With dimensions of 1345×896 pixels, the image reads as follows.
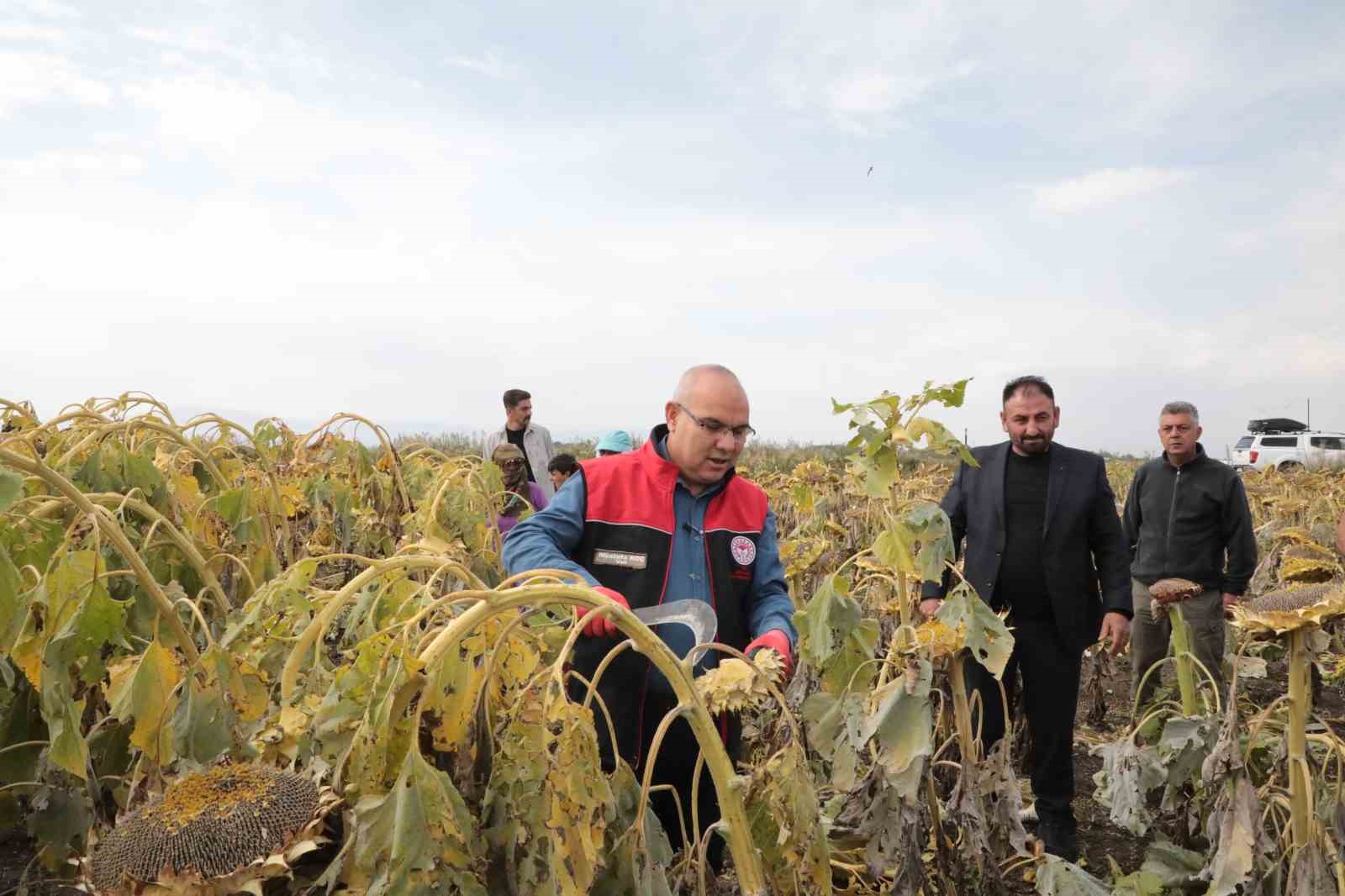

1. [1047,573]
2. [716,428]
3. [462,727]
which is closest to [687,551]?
[716,428]

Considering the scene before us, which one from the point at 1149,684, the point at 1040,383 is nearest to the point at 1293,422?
the point at 1149,684

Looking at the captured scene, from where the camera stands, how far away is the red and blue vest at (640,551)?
254cm

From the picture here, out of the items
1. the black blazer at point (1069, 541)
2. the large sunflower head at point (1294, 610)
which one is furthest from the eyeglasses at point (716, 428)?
the black blazer at point (1069, 541)

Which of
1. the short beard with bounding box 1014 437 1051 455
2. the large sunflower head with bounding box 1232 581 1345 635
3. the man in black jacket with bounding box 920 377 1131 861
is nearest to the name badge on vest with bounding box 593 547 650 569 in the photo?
the large sunflower head with bounding box 1232 581 1345 635

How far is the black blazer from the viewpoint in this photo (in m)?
3.65

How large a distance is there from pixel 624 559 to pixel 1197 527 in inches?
141

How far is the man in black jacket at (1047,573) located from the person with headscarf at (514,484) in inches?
92.5

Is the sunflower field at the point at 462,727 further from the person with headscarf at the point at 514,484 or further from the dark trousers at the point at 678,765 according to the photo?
the person with headscarf at the point at 514,484

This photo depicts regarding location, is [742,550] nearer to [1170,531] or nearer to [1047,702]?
[1047,702]

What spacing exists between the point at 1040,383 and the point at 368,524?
294 cm

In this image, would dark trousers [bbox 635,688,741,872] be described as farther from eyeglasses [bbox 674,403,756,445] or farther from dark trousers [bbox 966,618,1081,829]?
dark trousers [bbox 966,618,1081,829]

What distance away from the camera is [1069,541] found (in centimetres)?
367

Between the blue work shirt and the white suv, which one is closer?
the blue work shirt

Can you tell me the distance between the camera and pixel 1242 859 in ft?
7.91
